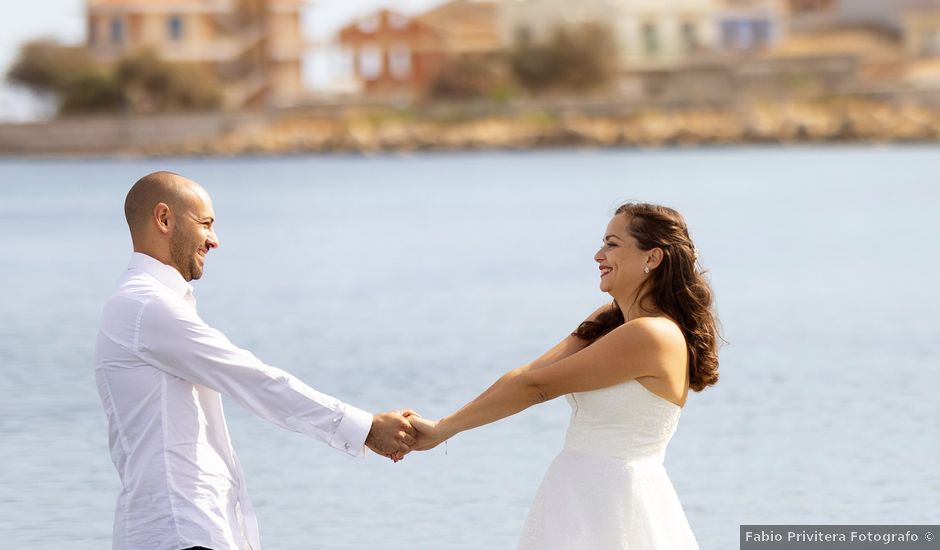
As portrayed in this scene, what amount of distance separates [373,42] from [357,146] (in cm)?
481

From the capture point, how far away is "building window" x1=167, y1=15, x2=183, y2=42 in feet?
256

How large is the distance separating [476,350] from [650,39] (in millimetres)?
64544


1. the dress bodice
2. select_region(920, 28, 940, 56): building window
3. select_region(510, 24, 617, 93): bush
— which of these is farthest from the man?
select_region(920, 28, 940, 56): building window

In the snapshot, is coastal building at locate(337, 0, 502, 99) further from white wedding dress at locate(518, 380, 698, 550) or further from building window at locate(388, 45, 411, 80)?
white wedding dress at locate(518, 380, 698, 550)

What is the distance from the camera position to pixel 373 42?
7738cm

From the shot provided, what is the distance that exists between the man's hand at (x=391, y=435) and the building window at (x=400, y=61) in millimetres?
73660

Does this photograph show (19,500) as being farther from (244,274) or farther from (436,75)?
(436,75)

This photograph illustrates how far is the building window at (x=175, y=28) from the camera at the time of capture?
Result: 3071 inches

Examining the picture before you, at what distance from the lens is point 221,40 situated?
78625 millimetres

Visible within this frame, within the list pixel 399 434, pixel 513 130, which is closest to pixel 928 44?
pixel 513 130

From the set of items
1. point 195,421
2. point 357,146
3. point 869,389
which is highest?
point 195,421

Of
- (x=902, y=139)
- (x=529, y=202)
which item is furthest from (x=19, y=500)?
(x=902, y=139)

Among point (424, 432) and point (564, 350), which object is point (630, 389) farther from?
point (424, 432)

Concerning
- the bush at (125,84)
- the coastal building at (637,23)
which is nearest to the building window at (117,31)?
the bush at (125,84)
